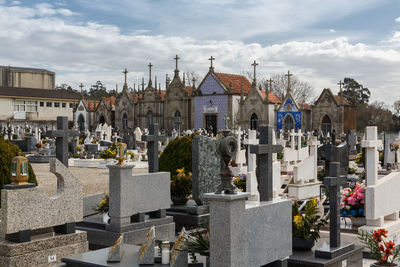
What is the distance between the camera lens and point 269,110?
4409 cm

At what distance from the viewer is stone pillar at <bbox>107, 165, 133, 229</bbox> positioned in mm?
8547

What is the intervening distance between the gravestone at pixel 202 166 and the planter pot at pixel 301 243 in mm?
3651

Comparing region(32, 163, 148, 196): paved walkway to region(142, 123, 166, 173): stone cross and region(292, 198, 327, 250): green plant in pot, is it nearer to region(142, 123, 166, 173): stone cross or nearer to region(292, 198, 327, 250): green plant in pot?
region(142, 123, 166, 173): stone cross

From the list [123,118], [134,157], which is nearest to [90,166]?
[134,157]

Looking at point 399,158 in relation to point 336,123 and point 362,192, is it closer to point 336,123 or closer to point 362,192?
point 362,192

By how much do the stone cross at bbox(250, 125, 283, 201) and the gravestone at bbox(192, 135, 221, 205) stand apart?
3.99 m

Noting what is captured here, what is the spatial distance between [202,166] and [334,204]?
3.80 meters

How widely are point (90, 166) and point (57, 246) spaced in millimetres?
18283

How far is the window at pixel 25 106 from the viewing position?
62969 millimetres

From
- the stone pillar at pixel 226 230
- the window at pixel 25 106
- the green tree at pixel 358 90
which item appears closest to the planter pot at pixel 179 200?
the stone pillar at pixel 226 230

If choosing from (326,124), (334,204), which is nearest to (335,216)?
(334,204)

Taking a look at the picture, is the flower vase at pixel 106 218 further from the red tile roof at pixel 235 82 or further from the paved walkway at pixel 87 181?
the red tile roof at pixel 235 82

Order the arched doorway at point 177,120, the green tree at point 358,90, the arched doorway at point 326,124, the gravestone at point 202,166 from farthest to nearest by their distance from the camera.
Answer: the green tree at point 358,90 < the arched doorway at point 177,120 < the arched doorway at point 326,124 < the gravestone at point 202,166

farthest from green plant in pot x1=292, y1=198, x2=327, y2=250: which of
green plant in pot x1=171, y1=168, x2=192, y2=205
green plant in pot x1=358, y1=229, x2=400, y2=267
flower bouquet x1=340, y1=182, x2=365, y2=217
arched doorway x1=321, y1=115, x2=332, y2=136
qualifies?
arched doorway x1=321, y1=115, x2=332, y2=136
